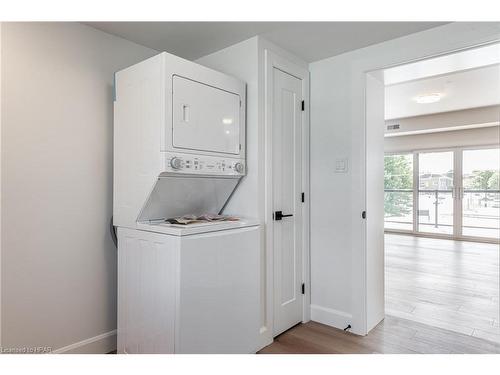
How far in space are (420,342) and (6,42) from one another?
3294 mm

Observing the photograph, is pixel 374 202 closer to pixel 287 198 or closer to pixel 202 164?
pixel 287 198

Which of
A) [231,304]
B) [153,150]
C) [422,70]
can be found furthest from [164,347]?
[422,70]

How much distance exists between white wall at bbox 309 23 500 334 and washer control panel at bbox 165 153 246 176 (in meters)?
0.85

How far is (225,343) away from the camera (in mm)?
1996

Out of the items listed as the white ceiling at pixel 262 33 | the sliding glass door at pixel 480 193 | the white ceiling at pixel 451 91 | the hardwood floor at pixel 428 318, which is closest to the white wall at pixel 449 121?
the white ceiling at pixel 451 91

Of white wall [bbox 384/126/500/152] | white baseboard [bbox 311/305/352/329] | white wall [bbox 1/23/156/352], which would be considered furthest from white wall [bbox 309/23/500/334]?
white wall [bbox 384/126/500/152]

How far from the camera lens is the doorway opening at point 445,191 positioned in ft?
9.14

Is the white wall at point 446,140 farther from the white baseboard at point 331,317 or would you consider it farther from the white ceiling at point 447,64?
the white baseboard at point 331,317

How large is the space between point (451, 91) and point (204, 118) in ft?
13.9

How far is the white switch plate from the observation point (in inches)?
104

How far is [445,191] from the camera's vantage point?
697cm
